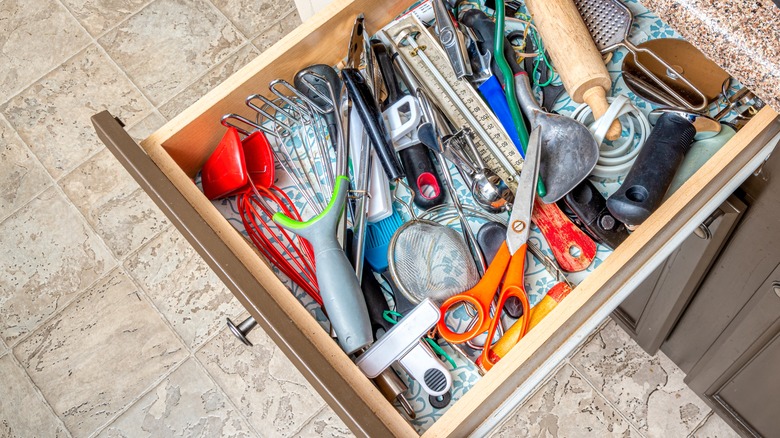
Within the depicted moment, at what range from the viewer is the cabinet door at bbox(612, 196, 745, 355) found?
0.74 metres

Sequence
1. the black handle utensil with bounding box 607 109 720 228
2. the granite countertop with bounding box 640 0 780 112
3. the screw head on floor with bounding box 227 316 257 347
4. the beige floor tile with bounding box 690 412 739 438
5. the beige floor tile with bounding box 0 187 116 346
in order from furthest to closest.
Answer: the beige floor tile with bounding box 0 187 116 346, the beige floor tile with bounding box 690 412 739 438, the screw head on floor with bounding box 227 316 257 347, the black handle utensil with bounding box 607 109 720 228, the granite countertop with bounding box 640 0 780 112

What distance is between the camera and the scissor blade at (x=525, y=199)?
2.19 ft

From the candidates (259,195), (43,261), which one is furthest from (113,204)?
(259,195)

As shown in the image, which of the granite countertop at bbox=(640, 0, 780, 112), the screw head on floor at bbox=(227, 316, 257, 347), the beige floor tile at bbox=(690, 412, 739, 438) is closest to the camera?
the granite countertop at bbox=(640, 0, 780, 112)

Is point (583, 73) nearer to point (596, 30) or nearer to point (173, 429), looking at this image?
A: point (596, 30)

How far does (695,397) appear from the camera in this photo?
1.31m

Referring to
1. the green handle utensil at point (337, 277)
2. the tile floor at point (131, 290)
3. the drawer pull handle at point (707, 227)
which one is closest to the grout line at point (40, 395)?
the tile floor at point (131, 290)

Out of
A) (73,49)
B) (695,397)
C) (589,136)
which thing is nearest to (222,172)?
(589,136)

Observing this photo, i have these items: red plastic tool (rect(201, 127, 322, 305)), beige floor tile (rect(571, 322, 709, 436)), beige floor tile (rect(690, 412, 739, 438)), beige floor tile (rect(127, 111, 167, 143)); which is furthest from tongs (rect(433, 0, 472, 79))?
beige floor tile (rect(127, 111, 167, 143))

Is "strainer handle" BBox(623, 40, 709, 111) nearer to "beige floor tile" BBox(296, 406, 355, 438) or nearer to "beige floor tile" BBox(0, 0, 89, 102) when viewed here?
"beige floor tile" BBox(296, 406, 355, 438)

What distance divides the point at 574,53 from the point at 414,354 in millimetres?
335

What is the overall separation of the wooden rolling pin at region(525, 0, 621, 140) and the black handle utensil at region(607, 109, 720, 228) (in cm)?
4

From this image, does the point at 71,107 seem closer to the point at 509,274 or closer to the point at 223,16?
the point at 223,16

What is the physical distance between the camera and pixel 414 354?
68 centimetres
